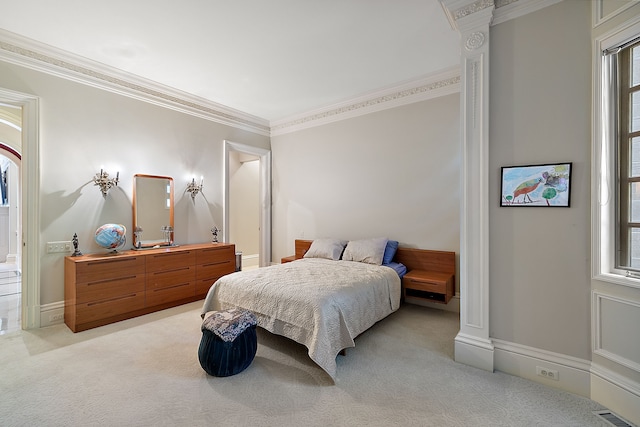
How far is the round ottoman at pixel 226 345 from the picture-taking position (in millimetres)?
2238

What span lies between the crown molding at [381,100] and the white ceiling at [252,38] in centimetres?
13

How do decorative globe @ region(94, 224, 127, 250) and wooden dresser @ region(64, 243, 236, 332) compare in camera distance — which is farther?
decorative globe @ region(94, 224, 127, 250)

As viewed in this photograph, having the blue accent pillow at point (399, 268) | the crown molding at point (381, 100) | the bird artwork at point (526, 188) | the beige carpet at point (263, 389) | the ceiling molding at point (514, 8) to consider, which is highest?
the crown molding at point (381, 100)

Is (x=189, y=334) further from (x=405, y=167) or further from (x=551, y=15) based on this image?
(x=551, y=15)

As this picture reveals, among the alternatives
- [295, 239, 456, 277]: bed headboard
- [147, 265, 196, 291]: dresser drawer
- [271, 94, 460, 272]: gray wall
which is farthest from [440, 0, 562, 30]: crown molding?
[147, 265, 196, 291]: dresser drawer

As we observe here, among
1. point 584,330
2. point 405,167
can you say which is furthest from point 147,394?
point 405,167

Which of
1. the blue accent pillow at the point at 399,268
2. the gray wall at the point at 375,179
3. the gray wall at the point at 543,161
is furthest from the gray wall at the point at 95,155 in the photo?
the gray wall at the point at 543,161

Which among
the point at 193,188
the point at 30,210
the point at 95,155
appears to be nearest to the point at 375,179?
the point at 193,188

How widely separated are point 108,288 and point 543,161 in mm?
4476

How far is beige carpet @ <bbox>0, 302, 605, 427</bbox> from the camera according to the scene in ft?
→ 5.90

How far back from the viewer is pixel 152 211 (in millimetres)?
4105

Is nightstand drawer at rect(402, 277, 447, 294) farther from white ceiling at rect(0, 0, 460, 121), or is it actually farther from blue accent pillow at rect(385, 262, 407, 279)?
white ceiling at rect(0, 0, 460, 121)

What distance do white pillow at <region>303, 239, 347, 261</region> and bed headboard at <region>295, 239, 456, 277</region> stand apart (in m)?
0.84

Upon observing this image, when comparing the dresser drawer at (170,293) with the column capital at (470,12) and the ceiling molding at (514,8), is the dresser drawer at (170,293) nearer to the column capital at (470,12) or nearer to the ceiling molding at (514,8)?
the column capital at (470,12)
